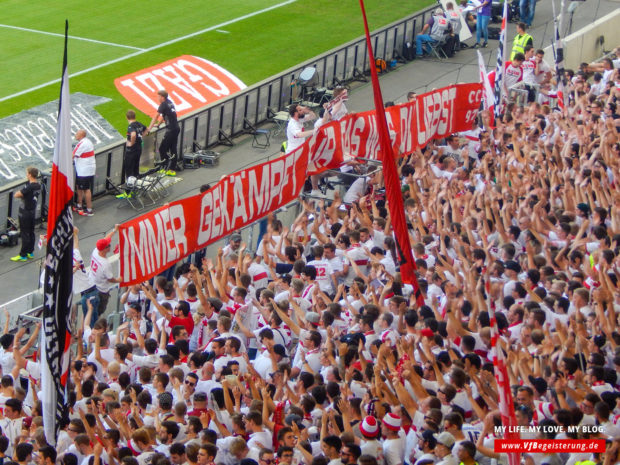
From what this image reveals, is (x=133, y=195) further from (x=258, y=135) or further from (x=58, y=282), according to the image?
(x=58, y=282)

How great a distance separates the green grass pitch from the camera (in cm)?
2409

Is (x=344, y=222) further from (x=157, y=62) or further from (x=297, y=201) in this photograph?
(x=157, y=62)

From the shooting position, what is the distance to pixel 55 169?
27.6 feet

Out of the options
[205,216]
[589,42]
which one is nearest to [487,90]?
[205,216]

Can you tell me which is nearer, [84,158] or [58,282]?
[58,282]

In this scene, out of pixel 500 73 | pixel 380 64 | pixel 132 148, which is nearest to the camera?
pixel 500 73

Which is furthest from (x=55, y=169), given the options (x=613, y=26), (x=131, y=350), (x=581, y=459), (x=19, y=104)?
(x=613, y=26)

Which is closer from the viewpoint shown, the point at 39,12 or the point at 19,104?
A: the point at 19,104

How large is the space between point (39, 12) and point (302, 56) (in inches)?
304

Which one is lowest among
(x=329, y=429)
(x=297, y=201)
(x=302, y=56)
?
(x=302, y=56)

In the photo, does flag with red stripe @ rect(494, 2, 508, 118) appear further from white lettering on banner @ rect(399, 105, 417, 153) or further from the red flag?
the red flag

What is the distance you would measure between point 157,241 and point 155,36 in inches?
664

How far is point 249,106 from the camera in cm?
2109

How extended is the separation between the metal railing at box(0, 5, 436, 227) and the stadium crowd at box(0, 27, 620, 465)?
15.9ft
